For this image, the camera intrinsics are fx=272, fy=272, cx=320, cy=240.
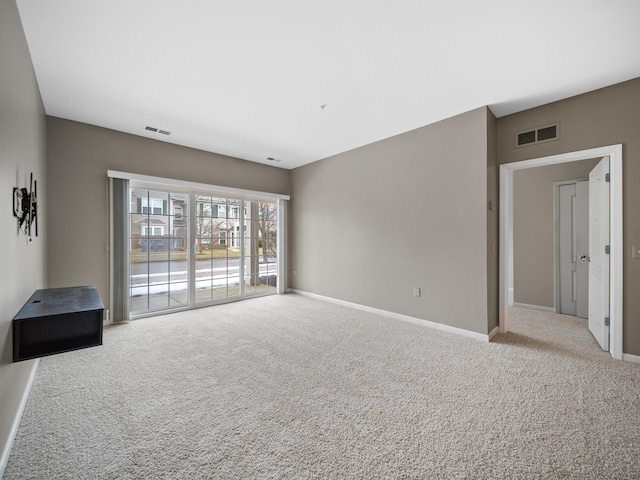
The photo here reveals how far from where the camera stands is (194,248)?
15.9 ft

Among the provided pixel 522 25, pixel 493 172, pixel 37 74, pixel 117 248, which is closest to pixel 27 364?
pixel 117 248

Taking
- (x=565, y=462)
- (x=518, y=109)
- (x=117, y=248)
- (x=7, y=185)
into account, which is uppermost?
(x=518, y=109)

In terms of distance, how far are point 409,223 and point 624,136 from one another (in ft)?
7.60

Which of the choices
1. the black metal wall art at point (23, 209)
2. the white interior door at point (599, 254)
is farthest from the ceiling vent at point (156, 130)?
the white interior door at point (599, 254)

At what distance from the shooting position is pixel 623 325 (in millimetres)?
2758

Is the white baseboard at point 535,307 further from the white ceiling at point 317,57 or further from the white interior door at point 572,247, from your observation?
the white ceiling at point 317,57

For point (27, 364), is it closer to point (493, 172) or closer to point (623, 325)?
point (493, 172)

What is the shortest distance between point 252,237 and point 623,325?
549 centimetres

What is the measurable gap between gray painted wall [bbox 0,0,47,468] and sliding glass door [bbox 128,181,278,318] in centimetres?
181

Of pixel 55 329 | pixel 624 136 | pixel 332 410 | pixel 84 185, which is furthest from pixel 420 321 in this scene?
pixel 84 185

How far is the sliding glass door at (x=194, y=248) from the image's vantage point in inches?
171

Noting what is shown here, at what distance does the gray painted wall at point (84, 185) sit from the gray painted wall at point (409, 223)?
3.04m

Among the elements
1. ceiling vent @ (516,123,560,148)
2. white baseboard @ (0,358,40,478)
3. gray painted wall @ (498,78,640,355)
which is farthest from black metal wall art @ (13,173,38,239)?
gray painted wall @ (498,78,640,355)

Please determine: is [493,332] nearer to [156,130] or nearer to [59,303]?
[59,303]
